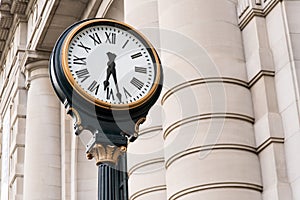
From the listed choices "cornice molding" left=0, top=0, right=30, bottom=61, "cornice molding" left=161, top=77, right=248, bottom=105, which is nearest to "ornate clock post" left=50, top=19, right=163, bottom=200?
"cornice molding" left=161, top=77, right=248, bottom=105

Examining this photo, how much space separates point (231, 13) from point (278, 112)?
2.21 metres

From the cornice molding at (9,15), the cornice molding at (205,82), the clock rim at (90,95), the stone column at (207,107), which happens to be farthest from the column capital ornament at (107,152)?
the cornice molding at (9,15)

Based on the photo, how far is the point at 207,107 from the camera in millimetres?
11047

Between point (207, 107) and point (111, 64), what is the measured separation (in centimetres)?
619

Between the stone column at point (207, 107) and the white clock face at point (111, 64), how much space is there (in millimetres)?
5456

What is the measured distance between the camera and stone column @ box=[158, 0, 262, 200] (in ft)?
34.6

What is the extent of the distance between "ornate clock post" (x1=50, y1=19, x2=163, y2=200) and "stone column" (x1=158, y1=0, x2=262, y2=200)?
5.49m

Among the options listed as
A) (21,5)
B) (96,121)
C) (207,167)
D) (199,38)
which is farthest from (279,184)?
(21,5)

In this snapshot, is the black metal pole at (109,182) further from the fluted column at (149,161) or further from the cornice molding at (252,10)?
the fluted column at (149,161)

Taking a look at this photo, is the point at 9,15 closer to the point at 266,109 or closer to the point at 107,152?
the point at 266,109

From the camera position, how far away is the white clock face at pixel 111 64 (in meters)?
4.83

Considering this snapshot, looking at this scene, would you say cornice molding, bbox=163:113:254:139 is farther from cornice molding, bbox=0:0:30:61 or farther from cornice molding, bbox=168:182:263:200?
cornice molding, bbox=0:0:30:61

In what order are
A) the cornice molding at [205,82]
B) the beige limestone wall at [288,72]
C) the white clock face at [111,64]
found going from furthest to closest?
1. the cornice molding at [205,82]
2. the beige limestone wall at [288,72]
3. the white clock face at [111,64]

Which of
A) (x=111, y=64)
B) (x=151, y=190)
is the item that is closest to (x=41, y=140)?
(x=151, y=190)
